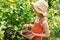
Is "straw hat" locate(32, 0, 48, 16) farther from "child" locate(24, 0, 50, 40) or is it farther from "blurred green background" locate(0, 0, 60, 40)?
"blurred green background" locate(0, 0, 60, 40)

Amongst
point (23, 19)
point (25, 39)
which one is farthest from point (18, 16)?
point (25, 39)

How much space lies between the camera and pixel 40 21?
136 inches

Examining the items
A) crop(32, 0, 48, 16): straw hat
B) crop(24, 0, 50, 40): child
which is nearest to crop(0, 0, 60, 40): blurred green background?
crop(24, 0, 50, 40): child

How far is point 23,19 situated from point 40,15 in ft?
1.22

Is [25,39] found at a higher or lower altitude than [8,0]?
lower

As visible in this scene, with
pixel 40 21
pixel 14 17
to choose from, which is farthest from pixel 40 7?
Result: pixel 14 17

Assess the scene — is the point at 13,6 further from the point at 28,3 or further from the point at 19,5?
the point at 28,3

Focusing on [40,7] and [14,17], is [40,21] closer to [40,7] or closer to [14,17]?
[40,7]

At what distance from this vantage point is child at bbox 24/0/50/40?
338cm

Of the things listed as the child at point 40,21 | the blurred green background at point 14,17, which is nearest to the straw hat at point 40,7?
the child at point 40,21

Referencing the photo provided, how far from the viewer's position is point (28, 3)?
390cm

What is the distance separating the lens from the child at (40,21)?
3.38m

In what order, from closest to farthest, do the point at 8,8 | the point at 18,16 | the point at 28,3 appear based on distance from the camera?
the point at 8,8 < the point at 18,16 < the point at 28,3

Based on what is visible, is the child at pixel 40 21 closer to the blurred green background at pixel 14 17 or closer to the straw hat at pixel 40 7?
the straw hat at pixel 40 7
